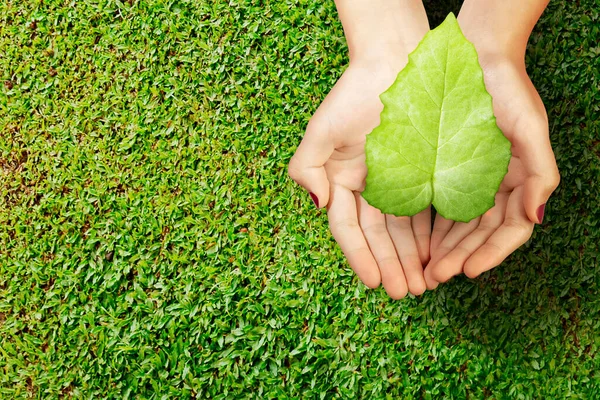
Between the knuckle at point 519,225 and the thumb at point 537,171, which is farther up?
the thumb at point 537,171

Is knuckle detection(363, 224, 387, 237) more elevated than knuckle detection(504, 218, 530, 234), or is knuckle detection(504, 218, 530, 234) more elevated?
knuckle detection(363, 224, 387, 237)

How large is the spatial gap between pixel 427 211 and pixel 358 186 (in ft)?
1.29

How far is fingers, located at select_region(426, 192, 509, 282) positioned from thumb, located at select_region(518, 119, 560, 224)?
0.18 meters

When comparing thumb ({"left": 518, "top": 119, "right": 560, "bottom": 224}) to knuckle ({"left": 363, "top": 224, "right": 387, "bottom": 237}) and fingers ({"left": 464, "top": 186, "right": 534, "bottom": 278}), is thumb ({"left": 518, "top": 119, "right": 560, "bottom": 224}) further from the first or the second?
knuckle ({"left": 363, "top": 224, "right": 387, "bottom": 237})

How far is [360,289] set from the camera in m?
3.42

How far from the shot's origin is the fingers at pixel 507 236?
2434 mm

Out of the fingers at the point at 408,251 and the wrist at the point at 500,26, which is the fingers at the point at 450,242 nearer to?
the fingers at the point at 408,251

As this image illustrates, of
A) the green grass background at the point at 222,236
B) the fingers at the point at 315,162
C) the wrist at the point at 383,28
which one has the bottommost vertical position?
the green grass background at the point at 222,236

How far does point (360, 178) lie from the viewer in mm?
2650

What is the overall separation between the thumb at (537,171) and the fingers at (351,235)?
2.51 ft

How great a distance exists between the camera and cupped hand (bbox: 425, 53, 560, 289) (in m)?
2.34

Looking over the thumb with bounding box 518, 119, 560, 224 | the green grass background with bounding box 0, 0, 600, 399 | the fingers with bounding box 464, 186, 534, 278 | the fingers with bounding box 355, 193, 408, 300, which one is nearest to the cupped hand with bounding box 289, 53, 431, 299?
the fingers with bounding box 355, 193, 408, 300

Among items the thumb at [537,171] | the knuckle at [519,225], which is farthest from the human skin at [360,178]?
the thumb at [537,171]

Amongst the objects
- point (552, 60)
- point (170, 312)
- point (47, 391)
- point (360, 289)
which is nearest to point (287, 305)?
point (360, 289)
